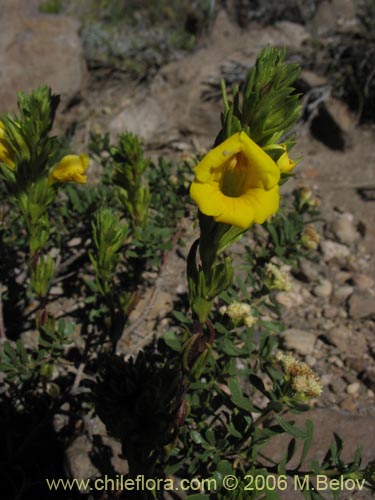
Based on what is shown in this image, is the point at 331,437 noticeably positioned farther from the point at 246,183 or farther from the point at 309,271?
Answer: the point at 246,183

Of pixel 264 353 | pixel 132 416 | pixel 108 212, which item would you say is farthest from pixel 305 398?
pixel 108 212

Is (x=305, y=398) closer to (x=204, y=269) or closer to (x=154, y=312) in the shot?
(x=204, y=269)

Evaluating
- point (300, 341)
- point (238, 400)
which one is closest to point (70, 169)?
point (238, 400)

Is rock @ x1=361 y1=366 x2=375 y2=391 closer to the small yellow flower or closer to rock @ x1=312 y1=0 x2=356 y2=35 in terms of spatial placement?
the small yellow flower

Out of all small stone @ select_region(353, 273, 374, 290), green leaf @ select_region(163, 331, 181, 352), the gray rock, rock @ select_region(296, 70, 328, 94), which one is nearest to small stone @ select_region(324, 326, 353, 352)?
small stone @ select_region(353, 273, 374, 290)

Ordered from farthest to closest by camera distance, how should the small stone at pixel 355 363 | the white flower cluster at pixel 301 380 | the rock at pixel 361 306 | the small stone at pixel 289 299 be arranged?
the small stone at pixel 289 299 < the rock at pixel 361 306 < the small stone at pixel 355 363 < the white flower cluster at pixel 301 380

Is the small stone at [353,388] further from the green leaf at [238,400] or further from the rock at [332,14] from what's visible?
the rock at [332,14]

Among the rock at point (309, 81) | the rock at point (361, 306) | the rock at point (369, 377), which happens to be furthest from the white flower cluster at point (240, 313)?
the rock at point (309, 81)

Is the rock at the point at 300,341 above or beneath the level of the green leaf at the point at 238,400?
beneath
